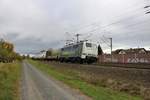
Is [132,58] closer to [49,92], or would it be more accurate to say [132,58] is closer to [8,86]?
[8,86]

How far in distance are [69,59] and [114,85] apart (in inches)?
1560

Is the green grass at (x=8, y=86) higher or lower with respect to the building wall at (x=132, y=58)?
lower

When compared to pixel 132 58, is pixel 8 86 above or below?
below

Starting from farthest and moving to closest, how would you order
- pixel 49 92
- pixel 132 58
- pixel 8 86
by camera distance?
pixel 132 58 < pixel 8 86 < pixel 49 92

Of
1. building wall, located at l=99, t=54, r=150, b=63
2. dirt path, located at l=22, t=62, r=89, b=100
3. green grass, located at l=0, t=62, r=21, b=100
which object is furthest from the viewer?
building wall, located at l=99, t=54, r=150, b=63

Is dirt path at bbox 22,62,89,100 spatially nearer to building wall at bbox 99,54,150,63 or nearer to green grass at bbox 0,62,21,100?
green grass at bbox 0,62,21,100

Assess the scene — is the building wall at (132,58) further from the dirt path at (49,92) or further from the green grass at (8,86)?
the dirt path at (49,92)

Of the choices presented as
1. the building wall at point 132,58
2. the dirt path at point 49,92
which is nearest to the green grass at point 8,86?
the dirt path at point 49,92

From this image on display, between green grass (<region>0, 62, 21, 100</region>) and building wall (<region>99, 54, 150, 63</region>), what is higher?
building wall (<region>99, 54, 150, 63</region>)

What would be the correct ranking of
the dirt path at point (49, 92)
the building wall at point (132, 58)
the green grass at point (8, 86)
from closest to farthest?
the green grass at point (8, 86) < the dirt path at point (49, 92) < the building wall at point (132, 58)

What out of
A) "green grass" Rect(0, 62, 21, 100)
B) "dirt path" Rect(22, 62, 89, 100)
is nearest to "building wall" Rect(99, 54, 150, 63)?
"green grass" Rect(0, 62, 21, 100)

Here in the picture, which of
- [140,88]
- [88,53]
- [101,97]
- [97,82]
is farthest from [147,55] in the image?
[101,97]

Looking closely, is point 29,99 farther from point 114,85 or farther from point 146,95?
point 114,85

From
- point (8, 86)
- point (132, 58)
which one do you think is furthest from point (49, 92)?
point (132, 58)
